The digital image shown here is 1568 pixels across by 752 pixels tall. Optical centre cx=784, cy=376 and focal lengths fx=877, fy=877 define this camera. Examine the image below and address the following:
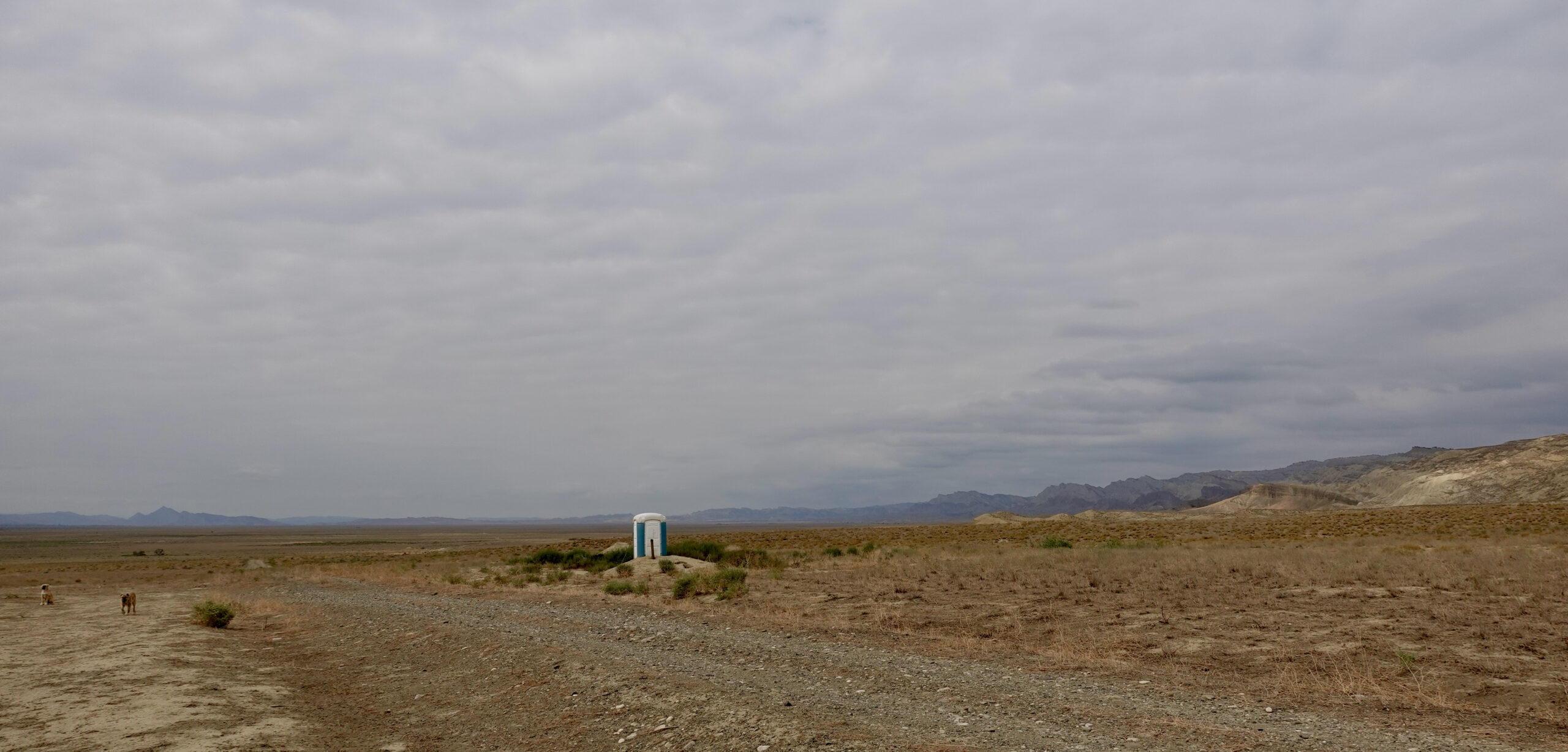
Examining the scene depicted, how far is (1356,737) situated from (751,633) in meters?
10.2

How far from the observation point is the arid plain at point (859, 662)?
948 centimetres

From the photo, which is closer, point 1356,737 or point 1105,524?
point 1356,737

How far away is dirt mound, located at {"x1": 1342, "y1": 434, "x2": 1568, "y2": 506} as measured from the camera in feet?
350

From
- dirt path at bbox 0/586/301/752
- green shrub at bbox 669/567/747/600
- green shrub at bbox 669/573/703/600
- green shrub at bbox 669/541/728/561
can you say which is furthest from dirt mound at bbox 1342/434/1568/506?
dirt path at bbox 0/586/301/752

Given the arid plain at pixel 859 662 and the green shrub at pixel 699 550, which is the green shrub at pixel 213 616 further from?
the green shrub at pixel 699 550

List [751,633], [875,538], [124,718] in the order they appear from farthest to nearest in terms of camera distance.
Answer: [875,538]
[751,633]
[124,718]

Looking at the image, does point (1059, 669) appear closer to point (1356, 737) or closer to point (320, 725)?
point (1356, 737)

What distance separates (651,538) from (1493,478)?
4849 inches

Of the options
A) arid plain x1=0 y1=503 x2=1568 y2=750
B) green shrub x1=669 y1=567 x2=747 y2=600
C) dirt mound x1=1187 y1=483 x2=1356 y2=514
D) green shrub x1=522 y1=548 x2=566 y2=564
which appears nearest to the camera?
arid plain x1=0 y1=503 x2=1568 y2=750

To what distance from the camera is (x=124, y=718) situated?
1148 cm

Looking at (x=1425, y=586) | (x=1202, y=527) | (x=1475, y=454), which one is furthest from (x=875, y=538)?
(x=1475, y=454)

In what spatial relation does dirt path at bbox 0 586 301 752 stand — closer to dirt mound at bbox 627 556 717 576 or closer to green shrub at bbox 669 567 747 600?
green shrub at bbox 669 567 747 600


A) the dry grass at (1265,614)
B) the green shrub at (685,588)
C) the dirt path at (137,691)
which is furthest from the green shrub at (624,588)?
the dirt path at (137,691)

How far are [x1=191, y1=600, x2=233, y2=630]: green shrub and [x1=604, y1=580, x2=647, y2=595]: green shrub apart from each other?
31.8ft
